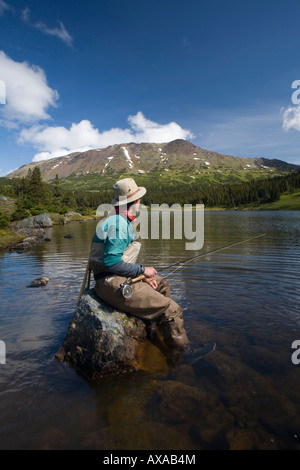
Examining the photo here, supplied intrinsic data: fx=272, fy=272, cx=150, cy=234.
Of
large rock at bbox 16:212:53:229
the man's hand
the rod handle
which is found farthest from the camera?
large rock at bbox 16:212:53:229

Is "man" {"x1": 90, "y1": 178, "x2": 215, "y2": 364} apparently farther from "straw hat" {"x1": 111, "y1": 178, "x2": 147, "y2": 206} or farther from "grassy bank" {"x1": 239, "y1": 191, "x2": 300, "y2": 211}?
"grassy bank" {"x1": 239, "y1": 191, "x2": 300, "y2": 211}

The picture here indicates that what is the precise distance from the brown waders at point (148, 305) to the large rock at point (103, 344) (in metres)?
0.30

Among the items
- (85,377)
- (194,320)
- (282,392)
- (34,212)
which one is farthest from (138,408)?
(34,212)

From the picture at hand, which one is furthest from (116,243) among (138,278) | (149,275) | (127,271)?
(149,275)

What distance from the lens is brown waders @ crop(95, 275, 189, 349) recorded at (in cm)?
657

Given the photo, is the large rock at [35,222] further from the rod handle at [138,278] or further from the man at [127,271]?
the rod handle at [138,278]

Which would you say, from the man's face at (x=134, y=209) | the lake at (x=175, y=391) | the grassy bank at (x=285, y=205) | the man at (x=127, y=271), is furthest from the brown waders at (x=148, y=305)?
the grassy bank at (x=285, y=205)

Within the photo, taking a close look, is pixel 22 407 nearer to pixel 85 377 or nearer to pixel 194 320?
pixel 85 377

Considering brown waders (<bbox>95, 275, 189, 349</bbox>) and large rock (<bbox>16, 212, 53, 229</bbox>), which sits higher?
large rock (<bbox>16, 212, 53, 229</bbox>)

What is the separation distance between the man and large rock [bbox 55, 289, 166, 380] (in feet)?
1.07

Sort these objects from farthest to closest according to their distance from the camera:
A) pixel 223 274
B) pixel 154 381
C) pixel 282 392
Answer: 1. pixel 223 274
2. pixel 154 381
3. pixel 282 392

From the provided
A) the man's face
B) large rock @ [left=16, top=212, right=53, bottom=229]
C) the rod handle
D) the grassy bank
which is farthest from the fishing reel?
the grassy bank
